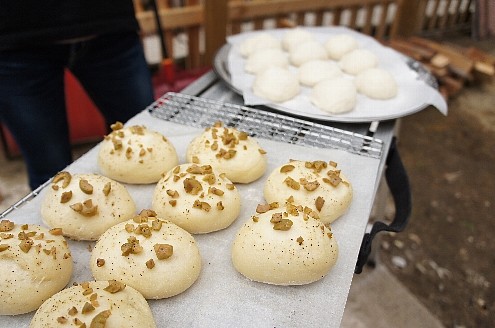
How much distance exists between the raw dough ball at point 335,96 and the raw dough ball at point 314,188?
48 centimetres

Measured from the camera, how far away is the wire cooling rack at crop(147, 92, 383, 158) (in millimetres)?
1684

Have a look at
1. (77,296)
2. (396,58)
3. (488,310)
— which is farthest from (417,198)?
(77,296)

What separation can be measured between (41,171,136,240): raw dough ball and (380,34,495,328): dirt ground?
1.86 m

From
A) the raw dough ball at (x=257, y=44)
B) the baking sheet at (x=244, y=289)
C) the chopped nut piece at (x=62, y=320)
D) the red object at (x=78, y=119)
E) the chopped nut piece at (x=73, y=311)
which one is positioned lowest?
the red object at (x=78, y=119)

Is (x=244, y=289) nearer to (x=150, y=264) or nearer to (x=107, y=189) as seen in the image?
(x=150, y=264)

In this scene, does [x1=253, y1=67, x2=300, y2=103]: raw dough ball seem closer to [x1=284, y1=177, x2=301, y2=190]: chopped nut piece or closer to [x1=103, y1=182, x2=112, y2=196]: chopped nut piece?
[x1=284, y1=177, x2=301, y2=190]: chopped nut piece

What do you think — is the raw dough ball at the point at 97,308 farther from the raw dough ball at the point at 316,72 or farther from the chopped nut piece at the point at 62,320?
the raw dough ball at the point at 316,72

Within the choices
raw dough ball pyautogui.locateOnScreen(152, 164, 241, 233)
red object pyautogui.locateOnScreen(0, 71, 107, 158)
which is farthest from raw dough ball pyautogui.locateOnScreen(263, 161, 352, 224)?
red object pyautogui.locateOnScreen(0, 71, 107, 158)

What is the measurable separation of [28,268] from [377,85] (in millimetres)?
1611

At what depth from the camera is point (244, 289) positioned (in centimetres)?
117

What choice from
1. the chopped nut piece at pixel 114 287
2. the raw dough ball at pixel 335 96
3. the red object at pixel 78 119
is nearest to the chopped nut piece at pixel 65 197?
the chopped nut piece at pixel 114 287

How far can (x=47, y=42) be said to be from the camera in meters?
1.77

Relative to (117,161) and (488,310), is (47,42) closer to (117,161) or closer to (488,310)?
(117,161)

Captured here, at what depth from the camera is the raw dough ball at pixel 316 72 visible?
211 cm
